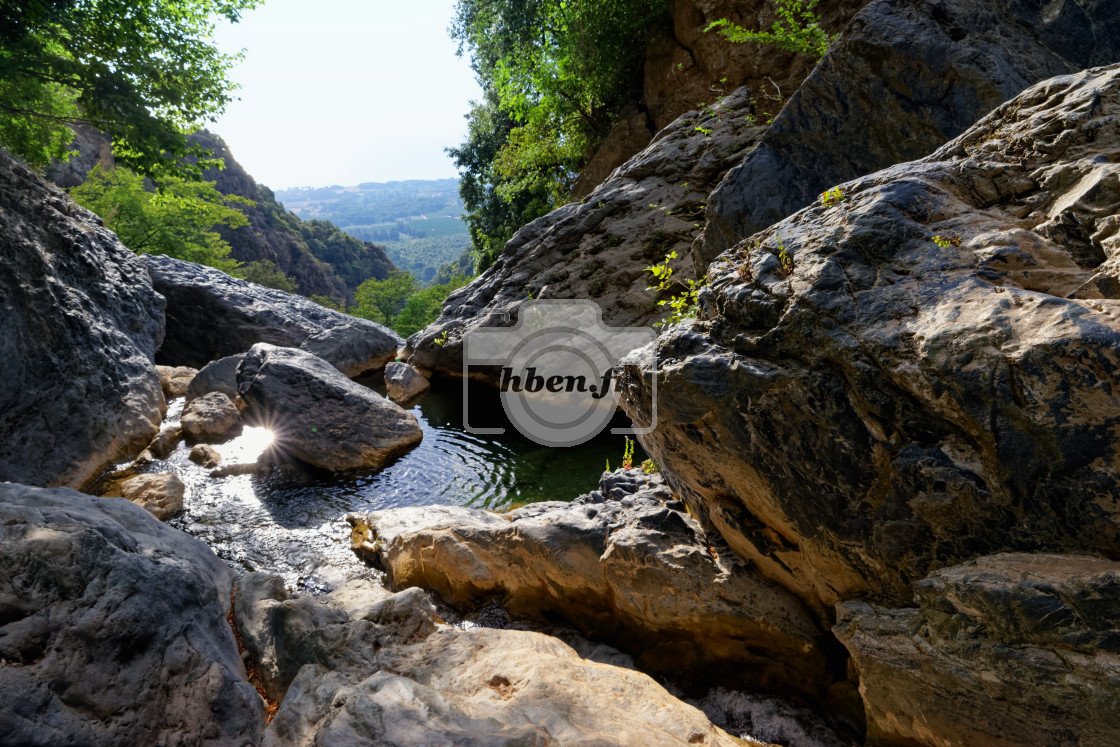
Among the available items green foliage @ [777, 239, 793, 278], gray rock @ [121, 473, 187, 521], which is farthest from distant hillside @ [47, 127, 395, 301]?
green foliage @ [777, 239, 793, 278]

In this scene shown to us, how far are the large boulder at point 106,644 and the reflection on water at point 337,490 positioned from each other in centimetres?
289

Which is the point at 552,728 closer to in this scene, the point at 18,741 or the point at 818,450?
the point at 818,450

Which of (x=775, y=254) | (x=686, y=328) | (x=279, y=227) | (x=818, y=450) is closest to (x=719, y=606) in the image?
(x=818, y=450)

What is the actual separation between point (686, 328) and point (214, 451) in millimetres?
8644

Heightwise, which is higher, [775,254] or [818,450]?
[775,254]

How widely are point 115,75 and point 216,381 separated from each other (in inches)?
341

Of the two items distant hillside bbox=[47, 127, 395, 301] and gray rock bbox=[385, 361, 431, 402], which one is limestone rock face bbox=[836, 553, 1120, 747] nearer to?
gray rock bbox=[385, 361, 431, 402]

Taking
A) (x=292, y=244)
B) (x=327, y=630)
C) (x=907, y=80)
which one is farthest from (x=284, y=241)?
(x=327, y=630)

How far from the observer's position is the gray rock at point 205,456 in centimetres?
852

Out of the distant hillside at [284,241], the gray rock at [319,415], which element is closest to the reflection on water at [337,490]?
the gray rock at [319,415]

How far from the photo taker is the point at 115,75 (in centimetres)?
1270

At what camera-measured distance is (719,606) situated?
387 centimetres

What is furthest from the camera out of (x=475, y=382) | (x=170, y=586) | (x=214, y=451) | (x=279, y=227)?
(x=279, y=227)

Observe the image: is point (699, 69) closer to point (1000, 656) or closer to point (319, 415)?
point (319, 415)
